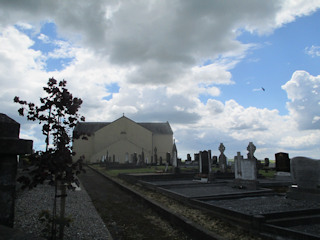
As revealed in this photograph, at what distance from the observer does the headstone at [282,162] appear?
54.2ft

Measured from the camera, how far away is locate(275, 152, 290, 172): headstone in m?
16.5

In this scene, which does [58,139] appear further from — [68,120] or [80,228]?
[80,228]

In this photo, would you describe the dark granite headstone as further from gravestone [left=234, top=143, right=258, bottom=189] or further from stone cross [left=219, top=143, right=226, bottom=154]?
gravestone [left=234, top=143, right=258, bottom=189]

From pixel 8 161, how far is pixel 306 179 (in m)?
9.31

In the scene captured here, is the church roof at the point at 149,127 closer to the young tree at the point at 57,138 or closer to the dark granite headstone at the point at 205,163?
the dark granite headstone at the point at 205,163

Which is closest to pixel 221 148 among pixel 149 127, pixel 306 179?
pixel 306 179

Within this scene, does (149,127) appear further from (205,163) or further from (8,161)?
(8,161)

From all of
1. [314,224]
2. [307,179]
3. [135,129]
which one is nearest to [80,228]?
[314,224]

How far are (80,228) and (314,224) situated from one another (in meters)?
5.60

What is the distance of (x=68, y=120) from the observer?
175 inches

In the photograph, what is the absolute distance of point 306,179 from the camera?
28.8ft

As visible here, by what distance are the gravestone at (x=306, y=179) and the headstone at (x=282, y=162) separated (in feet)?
26.5

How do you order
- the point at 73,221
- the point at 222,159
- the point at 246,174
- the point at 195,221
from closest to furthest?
the point at 73,221 → the point at 195,221 → the point at 246,174 → the point at 222,159

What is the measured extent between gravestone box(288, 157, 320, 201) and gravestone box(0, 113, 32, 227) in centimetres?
892
